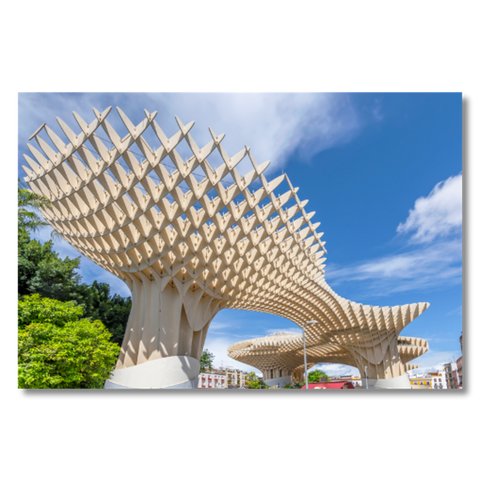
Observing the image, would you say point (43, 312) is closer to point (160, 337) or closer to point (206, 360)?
point (160, 337)

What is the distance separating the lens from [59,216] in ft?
61.4

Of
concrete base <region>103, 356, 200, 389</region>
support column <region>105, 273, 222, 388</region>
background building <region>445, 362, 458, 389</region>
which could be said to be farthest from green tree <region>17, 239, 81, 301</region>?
background building <region>445, 362, 458, 389</region>

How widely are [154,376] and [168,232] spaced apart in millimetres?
8457

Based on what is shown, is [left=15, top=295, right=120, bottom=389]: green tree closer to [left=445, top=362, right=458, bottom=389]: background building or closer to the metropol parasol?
the metropol parasol

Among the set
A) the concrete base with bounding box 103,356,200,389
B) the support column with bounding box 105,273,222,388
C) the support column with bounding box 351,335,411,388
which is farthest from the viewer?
the support column with bounding box 351,335,411,388

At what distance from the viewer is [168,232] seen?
60.3 ft

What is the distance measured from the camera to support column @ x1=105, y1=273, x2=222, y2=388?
17797 millimetres

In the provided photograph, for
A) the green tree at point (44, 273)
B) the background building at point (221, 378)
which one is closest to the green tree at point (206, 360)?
the background building at point (221, 378)

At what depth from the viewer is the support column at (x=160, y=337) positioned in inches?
701

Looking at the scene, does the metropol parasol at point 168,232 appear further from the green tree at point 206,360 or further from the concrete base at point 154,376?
the green tree at point 206,360

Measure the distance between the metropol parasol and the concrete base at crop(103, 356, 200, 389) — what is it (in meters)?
0.06

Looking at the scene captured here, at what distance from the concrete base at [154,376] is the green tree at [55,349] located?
4.50 ft
